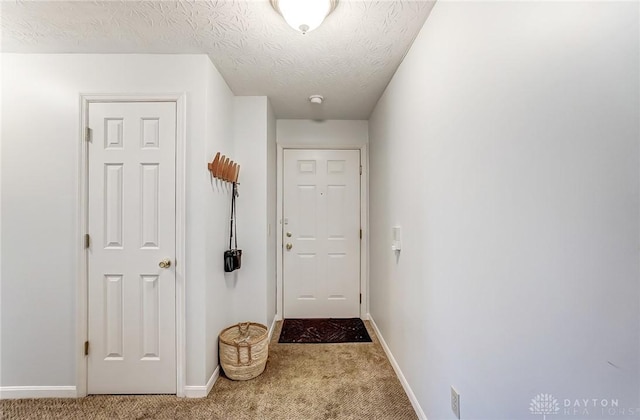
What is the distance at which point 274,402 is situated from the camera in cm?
182

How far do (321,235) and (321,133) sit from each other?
A: 1187 millimetres

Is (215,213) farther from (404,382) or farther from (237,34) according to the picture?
(404,382)

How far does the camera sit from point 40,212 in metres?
1.88

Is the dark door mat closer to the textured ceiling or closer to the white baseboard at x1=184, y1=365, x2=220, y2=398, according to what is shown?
the white baseboard at x1=184, y1=365, x2=220, y2=398

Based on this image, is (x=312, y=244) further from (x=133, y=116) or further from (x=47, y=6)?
(x=47, y=6)

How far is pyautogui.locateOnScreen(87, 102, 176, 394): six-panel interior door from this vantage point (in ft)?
6.15

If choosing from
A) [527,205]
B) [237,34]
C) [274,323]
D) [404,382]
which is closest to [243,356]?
[274,323]

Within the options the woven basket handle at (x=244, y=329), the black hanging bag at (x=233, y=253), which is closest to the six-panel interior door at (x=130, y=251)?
the black hanging bag at (x=233, y=253)

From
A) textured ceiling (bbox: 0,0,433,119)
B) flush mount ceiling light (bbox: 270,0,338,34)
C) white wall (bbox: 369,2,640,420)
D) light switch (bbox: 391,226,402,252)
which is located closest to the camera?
white wall (bbox: 369,2,640,420)

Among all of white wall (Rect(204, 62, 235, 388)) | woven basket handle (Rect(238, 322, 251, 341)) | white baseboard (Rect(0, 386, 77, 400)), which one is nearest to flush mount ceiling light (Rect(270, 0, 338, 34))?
white wall (Rect(204, 62, 235, 388))

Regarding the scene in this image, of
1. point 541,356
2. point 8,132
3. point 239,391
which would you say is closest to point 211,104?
point 8,132

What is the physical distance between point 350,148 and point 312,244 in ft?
3.95

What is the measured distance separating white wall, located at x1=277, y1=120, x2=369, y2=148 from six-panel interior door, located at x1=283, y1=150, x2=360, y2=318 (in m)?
0.10

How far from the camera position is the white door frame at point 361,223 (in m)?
3.22
